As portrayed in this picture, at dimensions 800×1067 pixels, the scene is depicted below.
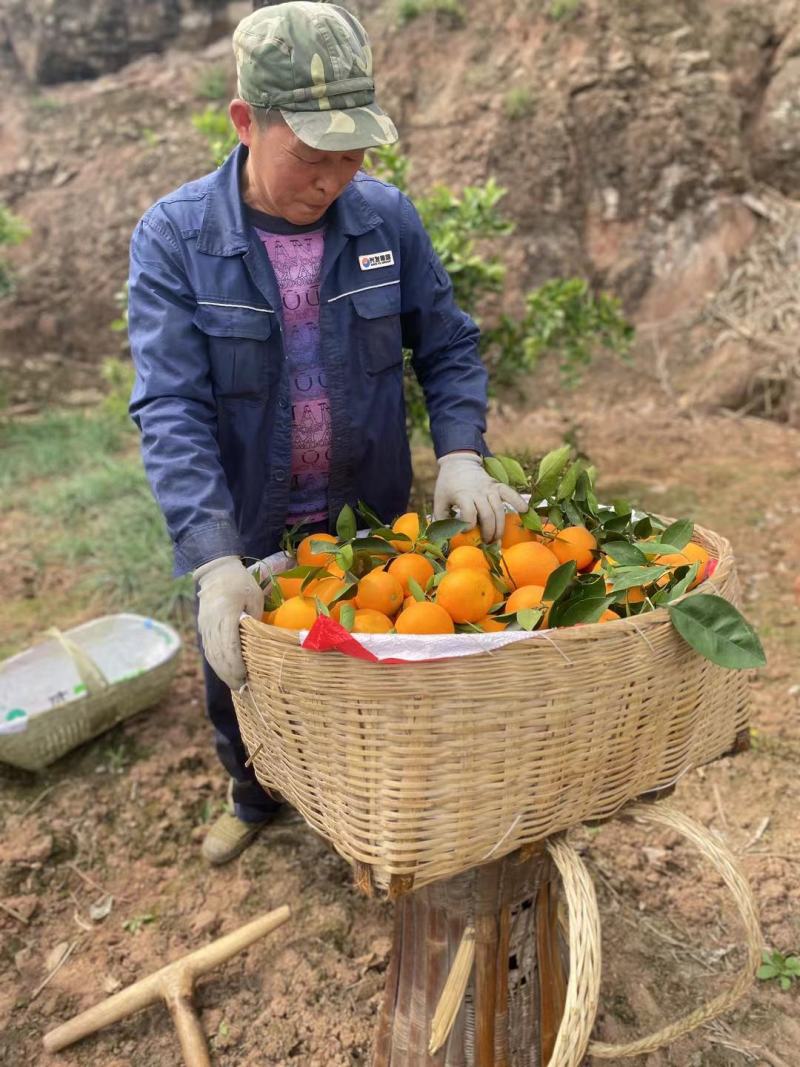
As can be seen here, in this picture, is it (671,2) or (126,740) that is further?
(671,2)

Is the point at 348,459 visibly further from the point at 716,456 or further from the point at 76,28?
the point at 76,28

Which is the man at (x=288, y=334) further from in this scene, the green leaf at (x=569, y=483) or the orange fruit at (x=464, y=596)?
the orange fruit at (x=464, y=596)

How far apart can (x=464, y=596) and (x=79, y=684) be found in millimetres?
2206

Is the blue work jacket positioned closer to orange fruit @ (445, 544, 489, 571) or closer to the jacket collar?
the jacket collar

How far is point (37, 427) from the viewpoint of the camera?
636cm

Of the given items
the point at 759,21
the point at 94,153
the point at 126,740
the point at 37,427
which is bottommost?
the point at 37,427

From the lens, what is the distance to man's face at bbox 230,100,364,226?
1697mm

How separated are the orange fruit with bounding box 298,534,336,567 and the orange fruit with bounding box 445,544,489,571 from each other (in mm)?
238

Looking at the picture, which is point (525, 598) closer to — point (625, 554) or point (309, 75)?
point (625, 554)

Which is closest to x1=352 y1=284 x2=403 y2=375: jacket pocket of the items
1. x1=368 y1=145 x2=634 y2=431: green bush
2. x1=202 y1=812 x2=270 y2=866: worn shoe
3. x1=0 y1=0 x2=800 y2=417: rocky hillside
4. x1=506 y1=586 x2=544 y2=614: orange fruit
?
x1=506 y1=586 x2=544 y2=614: orange fruit

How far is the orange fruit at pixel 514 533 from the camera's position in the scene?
176 centimetres

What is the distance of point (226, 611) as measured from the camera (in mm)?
1490

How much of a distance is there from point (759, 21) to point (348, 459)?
6.04 m

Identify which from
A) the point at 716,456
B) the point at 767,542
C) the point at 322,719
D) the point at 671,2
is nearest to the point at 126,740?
the point at 322,719
